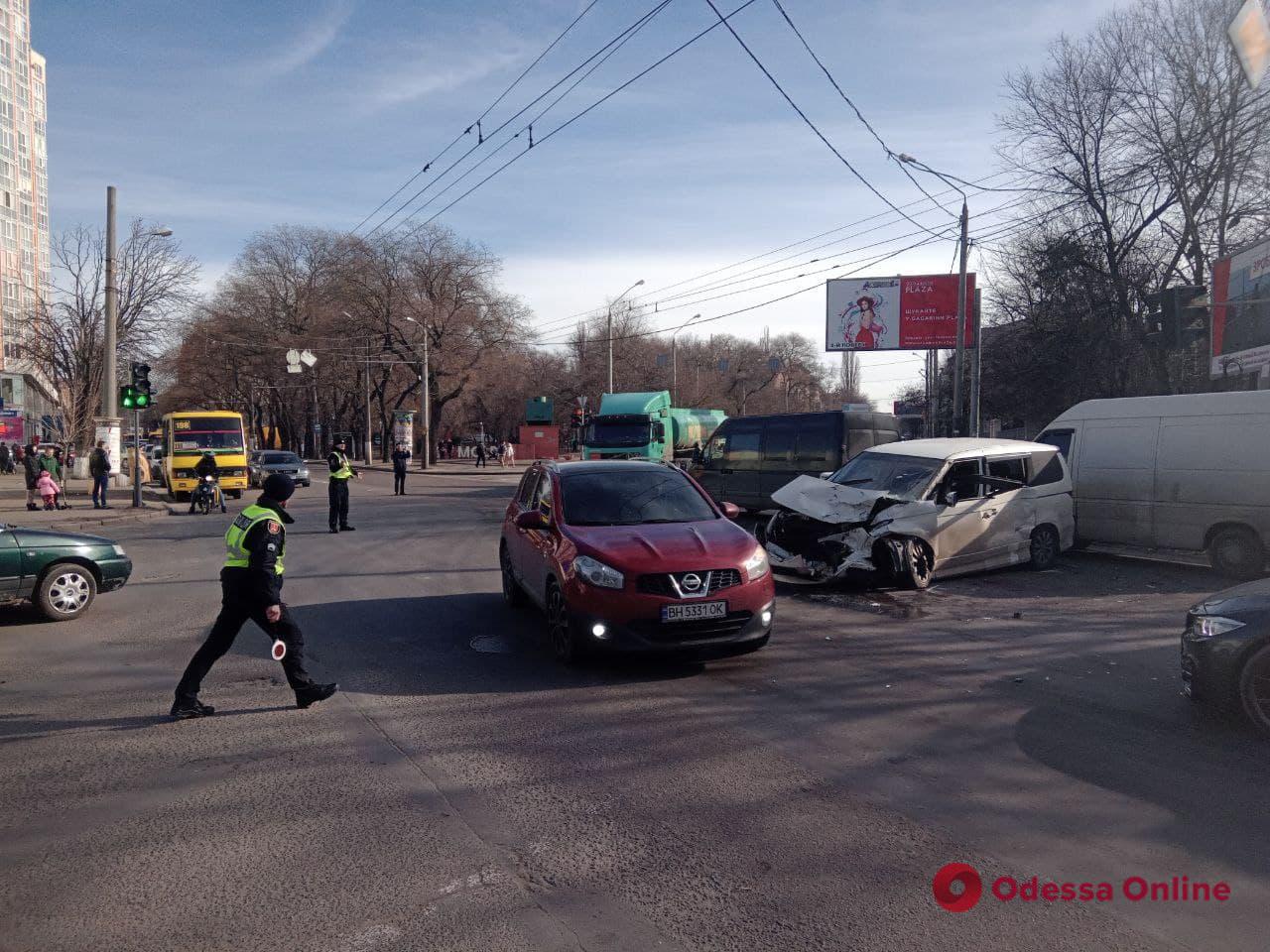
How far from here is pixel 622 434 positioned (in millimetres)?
31891

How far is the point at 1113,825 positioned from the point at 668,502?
477 centimetres

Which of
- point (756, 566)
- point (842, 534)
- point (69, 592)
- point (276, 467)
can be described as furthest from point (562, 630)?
point (276, 467)

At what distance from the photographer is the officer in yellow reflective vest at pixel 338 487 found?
58.0 ft

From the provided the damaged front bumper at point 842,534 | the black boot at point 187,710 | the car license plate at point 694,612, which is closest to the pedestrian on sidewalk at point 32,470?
the damaged front bumper at point 842,534

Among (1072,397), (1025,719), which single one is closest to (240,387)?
(1072,397)

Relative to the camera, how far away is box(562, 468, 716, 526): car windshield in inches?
326

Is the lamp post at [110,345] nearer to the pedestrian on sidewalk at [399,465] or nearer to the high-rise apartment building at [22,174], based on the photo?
the pedestrian on sidewalk at [399,465]

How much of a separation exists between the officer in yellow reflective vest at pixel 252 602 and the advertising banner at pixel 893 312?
30.3 metres

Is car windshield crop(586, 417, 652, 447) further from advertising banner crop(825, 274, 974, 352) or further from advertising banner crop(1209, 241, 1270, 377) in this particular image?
advertising banner crop(1209, 241, 1270, 377)

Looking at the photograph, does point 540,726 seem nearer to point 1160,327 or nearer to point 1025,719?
point 1025,719

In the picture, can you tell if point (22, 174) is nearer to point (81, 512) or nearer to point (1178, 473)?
point (81, 512)

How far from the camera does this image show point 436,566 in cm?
1355

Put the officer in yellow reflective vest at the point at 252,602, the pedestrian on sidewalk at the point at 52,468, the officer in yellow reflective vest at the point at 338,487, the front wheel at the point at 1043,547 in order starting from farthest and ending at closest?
the pedestrian on sidewalk at the point at 52,468 → the officer in yellow reflective vest at the point at 338,487 → the front wheel at the point at 1043,547 → the officer in yellow reflective vest at the point at 252,602

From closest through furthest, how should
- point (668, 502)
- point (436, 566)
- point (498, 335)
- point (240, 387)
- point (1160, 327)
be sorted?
point (668, 502) < point (436, 566) < point (1160, 327) < point (498, 335) < point (240, 387)
